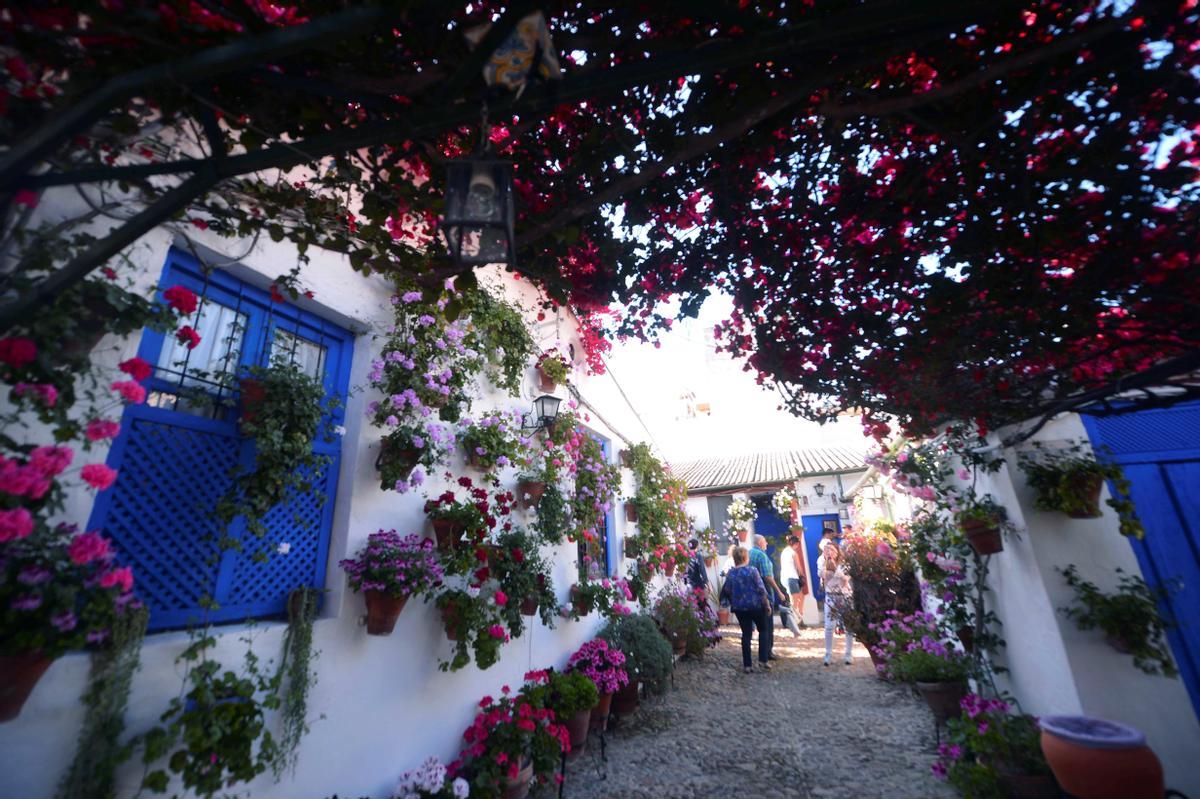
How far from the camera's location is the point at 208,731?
6.84 feet

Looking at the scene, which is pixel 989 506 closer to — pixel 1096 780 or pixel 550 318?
pixel 1096 780

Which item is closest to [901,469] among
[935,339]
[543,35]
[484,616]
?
[935,339]

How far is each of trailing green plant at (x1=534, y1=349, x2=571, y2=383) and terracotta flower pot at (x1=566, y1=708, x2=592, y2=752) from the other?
338cm

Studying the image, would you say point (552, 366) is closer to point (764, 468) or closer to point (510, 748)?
point (510, 748)

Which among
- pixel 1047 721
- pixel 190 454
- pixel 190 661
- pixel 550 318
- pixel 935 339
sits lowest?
pixel 1047 721

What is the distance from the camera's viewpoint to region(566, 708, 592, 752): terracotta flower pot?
14.2ft

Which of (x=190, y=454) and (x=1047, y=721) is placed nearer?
(x=190, y=454)

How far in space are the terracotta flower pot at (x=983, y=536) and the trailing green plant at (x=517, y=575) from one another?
11.9 feet

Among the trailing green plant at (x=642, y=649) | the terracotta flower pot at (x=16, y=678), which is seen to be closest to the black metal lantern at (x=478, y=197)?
the terracotta flower pot at (x=16, y=678)

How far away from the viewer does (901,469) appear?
474cm

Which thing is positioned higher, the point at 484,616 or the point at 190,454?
the point at 190,454

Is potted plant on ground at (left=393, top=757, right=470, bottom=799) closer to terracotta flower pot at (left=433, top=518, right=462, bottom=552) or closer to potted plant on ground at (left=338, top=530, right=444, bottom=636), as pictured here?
potted plant on ground at (left=338, top=530, right=444, bottom=636)

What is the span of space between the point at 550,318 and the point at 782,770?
212 inches

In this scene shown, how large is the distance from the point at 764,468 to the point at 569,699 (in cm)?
1275
